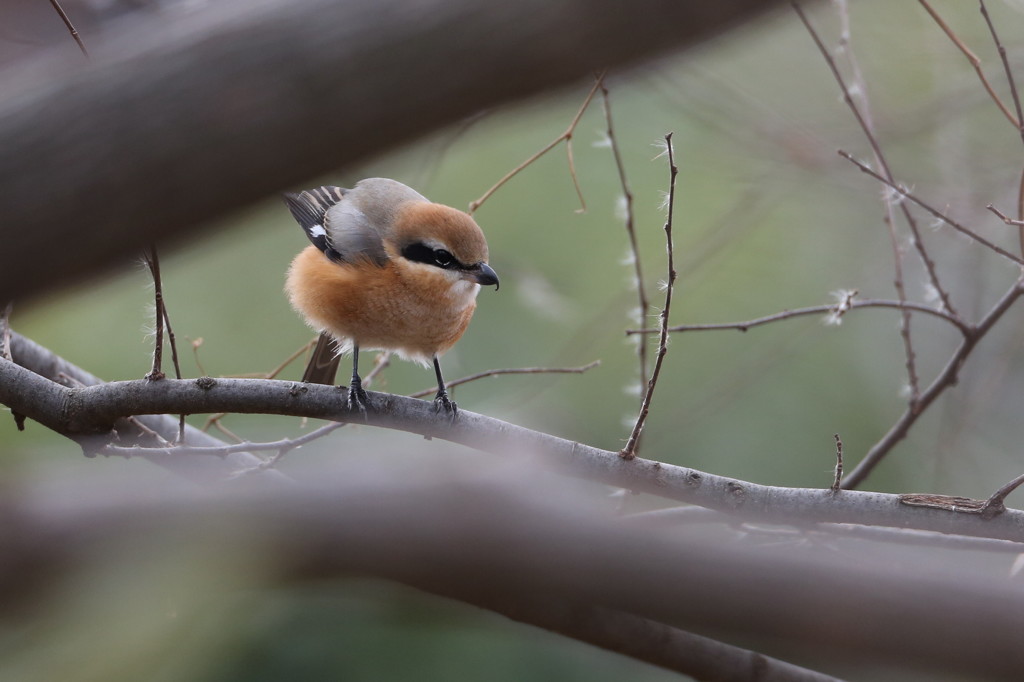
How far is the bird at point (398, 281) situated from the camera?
3.46 m

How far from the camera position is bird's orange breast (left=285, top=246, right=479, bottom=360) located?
3498mm

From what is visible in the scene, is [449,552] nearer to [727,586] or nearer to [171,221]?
[727,586]

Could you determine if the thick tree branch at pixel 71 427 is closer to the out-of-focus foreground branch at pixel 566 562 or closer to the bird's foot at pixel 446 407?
the bird's foot at pixel 446 407

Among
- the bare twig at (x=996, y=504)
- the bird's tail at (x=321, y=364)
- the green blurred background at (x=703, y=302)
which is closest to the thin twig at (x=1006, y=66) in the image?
the green blurred background at (x=703, y=302)

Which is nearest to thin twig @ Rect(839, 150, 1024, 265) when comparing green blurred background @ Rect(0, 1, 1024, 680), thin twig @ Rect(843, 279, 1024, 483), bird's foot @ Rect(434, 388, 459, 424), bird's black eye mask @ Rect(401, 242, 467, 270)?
thin twig @ Rect(843, 279, 1024, 483)

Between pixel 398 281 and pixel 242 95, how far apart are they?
2447 mm

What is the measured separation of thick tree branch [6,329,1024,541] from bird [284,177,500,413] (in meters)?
0.66

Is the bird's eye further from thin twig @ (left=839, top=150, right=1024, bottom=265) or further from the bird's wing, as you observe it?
thin twig @ (left=839, top=150, right=1024, bottom=265)

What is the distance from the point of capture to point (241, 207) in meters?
1.12

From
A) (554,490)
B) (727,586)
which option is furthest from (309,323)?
(727,586)

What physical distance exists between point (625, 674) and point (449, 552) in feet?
10.4

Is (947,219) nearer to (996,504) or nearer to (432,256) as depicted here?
(996,504)

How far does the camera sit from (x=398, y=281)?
3.53 meters

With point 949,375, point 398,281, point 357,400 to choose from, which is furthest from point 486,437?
point 949,375
